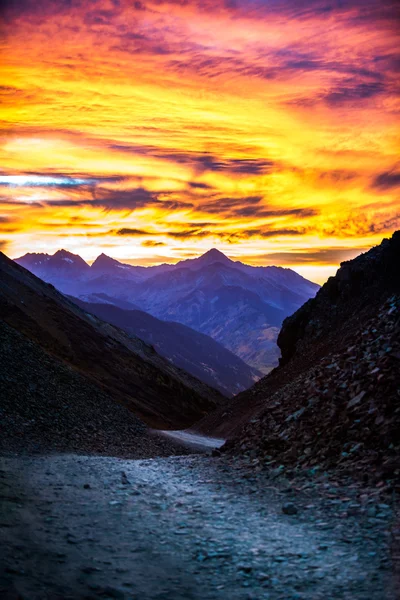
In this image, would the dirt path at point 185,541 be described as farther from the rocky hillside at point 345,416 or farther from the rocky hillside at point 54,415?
the rocky hillside at point 54,415

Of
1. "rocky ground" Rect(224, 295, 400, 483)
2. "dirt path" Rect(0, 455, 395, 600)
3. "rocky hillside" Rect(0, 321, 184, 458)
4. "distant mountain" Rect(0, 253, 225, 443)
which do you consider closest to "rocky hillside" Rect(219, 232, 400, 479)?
"rocky ground" Rect(224, 295, 400, 483)

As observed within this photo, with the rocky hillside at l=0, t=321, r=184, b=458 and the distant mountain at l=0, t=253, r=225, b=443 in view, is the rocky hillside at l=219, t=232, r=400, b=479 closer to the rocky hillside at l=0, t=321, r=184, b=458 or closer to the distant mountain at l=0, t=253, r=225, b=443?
the rocky hillside at l=0, t=321, r=184, b=458

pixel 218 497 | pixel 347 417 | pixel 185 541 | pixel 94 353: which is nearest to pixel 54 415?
pixel 218 497

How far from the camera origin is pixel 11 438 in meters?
21.0

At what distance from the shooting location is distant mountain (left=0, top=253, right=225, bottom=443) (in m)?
71.5

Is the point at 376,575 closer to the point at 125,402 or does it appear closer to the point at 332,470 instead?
the point at 332,470

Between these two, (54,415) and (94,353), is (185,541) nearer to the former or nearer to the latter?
(54,415)

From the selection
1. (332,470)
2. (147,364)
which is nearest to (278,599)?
(332,470)

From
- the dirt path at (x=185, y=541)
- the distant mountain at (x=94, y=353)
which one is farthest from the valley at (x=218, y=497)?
the distant mountain at (x=94, y=353)

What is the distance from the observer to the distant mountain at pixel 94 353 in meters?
71.5

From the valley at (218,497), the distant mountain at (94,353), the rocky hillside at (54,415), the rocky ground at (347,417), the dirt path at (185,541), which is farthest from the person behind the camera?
the distant mountain at (94,353)

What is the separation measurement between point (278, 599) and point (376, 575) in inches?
64.8

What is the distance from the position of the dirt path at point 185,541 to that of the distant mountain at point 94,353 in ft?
154

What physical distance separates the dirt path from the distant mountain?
4702 centimetres
